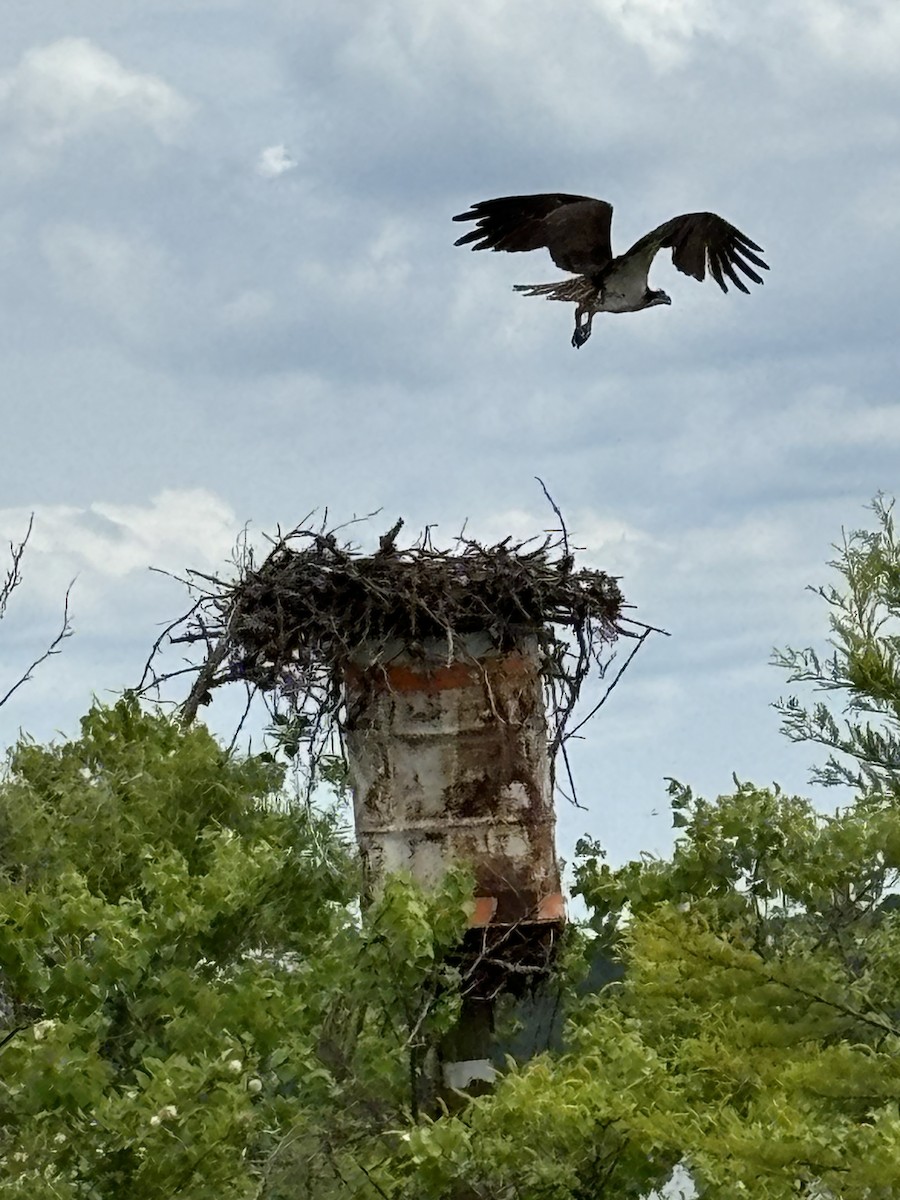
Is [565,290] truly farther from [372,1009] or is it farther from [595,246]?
[372,1009]

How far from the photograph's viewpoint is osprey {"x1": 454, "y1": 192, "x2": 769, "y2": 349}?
40.1 feet

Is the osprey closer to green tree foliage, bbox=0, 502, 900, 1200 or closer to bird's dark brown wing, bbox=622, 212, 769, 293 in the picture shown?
bird's dark brown wing, bbox=622, 212, 769, 293

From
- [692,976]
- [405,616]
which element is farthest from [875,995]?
[405,616]

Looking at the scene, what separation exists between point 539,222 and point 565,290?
738 mm

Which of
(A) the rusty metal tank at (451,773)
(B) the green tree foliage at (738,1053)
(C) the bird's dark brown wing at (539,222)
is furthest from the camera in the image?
(A) the rusty metal tank at (451,773)

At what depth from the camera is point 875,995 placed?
11016 mm

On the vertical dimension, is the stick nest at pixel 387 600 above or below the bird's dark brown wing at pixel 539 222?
below

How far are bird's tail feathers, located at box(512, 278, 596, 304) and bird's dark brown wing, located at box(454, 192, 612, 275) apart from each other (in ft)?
1.35

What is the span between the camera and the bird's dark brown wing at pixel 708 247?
42.4ft

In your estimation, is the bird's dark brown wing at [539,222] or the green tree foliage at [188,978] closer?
the green tree foliage at [188,978]

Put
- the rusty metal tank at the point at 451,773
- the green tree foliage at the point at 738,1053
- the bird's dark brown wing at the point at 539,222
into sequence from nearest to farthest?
1. the green tree foliage at the point at 738,1053
2. the bird's dark brown wing at the point at 539,222
3. the rusty metal tank at the point at 451,773

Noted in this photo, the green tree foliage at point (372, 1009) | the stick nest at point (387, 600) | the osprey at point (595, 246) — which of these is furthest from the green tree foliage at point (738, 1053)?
the osprey at point (595, 246)

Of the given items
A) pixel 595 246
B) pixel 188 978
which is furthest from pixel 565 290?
pixel 188 978

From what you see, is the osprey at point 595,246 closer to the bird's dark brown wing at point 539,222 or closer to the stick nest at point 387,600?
the bird's dark brown wing at point 539,222
